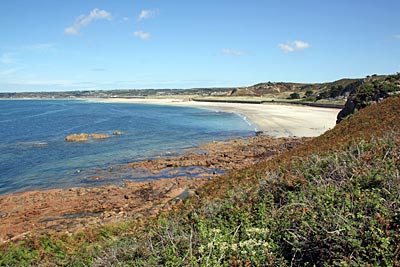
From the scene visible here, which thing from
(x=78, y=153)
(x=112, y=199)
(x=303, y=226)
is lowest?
(x=78, y=153)

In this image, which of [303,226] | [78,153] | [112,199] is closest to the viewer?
[303,226]

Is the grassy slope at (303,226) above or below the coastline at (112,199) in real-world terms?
above

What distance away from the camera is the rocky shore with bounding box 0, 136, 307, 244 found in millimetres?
13219

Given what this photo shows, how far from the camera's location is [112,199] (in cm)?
1606

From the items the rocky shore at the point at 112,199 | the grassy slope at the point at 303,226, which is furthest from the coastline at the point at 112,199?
the grassy slope at the point at 303,226

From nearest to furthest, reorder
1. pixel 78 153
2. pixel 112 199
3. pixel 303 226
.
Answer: pixel 303 226
pixel 112 199
pixel 78 153

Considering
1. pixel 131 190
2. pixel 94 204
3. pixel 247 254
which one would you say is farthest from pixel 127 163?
pixel 247 254

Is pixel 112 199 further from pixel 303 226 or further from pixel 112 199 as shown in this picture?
pixel 303 226

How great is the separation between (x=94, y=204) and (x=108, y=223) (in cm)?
314

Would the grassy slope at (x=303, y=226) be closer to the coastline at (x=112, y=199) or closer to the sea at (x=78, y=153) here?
the coastline at (x=112, y=199)

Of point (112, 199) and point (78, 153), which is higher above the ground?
point (112, 199)

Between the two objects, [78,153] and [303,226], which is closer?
[303,226]

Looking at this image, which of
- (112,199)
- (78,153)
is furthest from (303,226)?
(78,153)

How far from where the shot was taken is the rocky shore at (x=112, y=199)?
43.4ft
